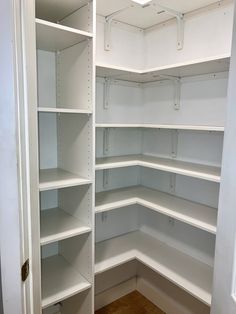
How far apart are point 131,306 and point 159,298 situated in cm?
26

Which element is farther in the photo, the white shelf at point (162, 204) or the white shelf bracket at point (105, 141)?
the white shelf bracket at point (105, 141)

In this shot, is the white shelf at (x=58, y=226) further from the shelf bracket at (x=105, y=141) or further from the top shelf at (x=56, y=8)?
the top shelf at (x=56, y=8)

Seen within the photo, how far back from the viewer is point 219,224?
1.03 metres

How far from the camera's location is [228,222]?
0.96 metres

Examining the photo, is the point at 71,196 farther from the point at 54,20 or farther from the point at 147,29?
the point at 147,29

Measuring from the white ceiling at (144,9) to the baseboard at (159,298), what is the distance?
7.48ft

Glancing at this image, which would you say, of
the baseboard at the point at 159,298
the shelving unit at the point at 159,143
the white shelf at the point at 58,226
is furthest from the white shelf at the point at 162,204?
the baseboard at the point at 159,298

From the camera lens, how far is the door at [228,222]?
896 millimetres

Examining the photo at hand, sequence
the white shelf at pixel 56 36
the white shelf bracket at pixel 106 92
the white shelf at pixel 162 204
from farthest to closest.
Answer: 1. the white shelf bracket at pixel 106 92
2. the white shelf at pixel 162 204
3. the white shelf at pixel 56 36

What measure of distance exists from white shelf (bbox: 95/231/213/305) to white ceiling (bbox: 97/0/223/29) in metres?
1.85

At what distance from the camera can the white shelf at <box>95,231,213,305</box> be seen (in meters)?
1.67

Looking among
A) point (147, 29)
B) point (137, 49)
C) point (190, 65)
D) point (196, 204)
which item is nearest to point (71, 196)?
point (196, 204)

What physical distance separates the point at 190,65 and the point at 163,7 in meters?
0.56

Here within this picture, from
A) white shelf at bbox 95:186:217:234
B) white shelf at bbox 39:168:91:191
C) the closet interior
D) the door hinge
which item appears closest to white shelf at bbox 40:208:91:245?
the closet interior
